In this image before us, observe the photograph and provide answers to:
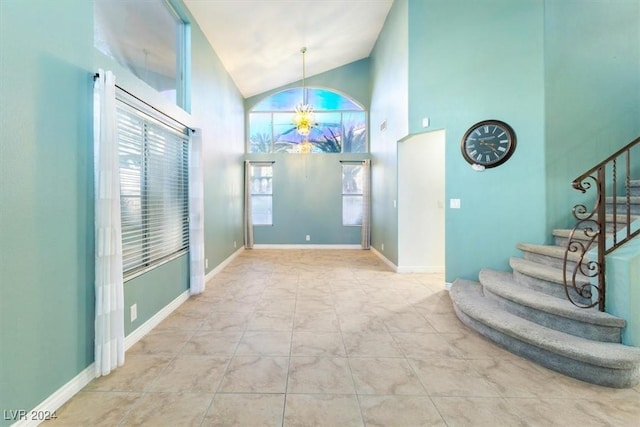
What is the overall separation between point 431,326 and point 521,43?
353cm

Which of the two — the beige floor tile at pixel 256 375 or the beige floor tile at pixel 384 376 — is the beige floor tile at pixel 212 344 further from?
the beige floor tile at pixel 384 376

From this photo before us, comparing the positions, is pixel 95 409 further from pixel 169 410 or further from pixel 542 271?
pixel 542 271

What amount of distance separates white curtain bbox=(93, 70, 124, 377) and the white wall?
3930 mm

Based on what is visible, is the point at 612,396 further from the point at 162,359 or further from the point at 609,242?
the point at 162,359

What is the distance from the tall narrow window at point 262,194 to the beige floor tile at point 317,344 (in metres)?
4.87

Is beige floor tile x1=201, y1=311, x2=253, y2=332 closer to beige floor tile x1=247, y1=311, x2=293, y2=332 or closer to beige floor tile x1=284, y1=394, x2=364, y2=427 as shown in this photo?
beige floor tile x1=247, y1=311, x2=293, y2=332

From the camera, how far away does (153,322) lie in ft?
8.97

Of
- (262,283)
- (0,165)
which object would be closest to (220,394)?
(0,165)

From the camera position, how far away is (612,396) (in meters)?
1.75

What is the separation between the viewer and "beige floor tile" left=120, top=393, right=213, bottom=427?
5.08 ft

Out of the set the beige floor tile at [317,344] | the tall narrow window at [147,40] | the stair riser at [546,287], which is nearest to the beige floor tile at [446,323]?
the stair riser at [546,287]

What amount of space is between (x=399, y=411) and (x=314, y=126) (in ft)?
20.9

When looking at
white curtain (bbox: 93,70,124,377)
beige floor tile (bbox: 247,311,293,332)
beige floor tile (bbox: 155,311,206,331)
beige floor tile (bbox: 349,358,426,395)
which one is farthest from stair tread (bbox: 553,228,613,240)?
white curtain (bbox: 93,70,124,377)

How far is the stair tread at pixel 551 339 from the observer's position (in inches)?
Result: 71.5
